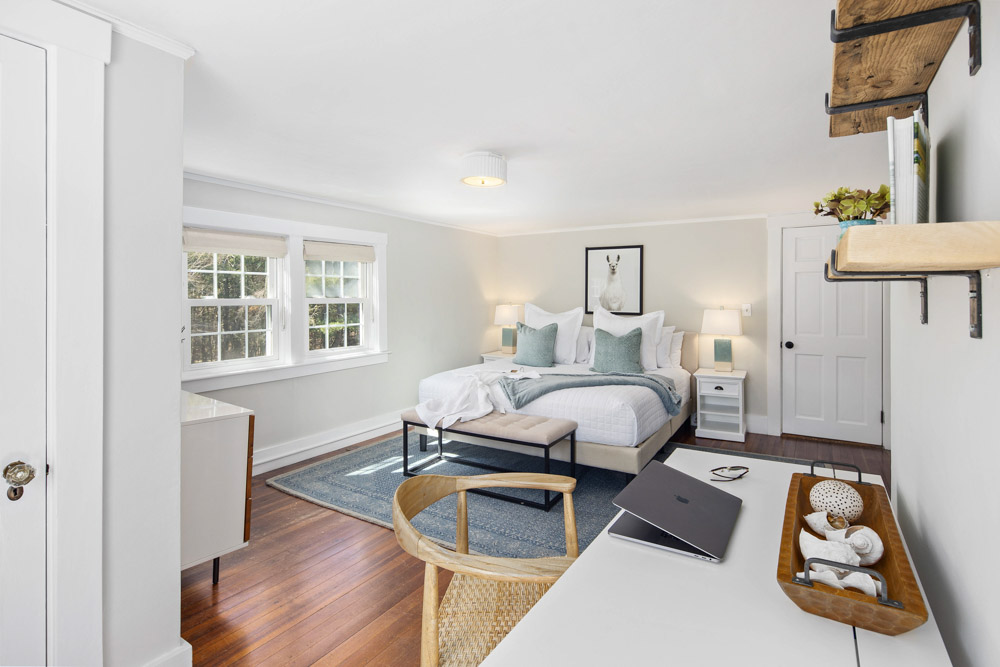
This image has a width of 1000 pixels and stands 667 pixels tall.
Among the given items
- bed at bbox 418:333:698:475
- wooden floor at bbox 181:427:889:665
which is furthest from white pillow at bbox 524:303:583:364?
wooden floor at bbox 181:427:889:665

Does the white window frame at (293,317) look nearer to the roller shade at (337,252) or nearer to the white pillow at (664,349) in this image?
the roller shade at (337,252)

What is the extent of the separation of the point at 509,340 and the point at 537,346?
99 centimetres

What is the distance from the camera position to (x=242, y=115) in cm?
249

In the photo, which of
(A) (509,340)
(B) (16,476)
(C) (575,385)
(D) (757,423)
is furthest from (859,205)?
(A) (509,340)

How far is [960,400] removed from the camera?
90 cm

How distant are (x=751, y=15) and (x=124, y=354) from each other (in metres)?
2.29

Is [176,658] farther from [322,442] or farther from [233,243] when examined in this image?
[233,243]

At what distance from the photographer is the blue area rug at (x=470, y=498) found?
2936 mm

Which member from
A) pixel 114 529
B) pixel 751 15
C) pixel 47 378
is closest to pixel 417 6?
pixel 751 15

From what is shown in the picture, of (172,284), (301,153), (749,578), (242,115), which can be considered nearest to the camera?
(749,578)

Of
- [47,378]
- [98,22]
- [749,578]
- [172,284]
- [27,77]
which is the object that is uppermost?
[98,22]

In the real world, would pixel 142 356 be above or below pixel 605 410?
above

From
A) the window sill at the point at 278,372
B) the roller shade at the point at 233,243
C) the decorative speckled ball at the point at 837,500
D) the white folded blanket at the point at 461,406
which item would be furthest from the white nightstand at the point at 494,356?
the decorative speckled ball at the point at 837,500

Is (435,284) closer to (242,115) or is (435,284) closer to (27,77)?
(242,115)
